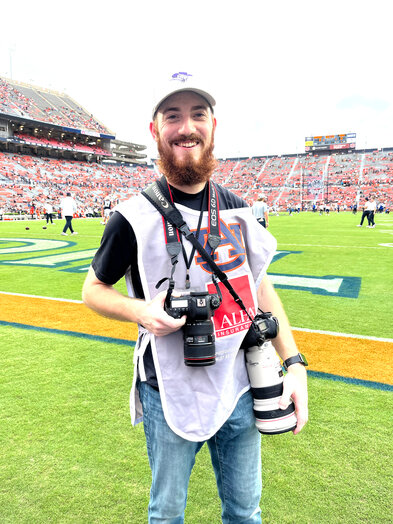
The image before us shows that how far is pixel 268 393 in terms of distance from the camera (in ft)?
4.71

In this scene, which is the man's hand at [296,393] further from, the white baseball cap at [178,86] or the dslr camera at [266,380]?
the white baseball cap at [178,86]

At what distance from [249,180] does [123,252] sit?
239 ft

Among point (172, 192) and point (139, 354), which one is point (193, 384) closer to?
point (139, 354)

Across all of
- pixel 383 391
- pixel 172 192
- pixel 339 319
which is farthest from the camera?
pixel 339 319

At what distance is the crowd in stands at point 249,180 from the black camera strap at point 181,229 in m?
38.6

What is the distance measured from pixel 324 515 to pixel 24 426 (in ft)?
6.79

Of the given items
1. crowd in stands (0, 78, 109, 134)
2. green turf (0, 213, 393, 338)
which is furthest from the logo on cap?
crowd in stands (0, 78, 109, 134)

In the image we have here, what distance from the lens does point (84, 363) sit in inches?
144

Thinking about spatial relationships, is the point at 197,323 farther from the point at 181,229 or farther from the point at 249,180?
the point at 249,180

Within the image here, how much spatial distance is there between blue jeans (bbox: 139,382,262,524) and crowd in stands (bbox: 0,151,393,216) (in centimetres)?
3877

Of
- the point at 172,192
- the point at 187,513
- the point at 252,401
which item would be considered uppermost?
the point at 172,192

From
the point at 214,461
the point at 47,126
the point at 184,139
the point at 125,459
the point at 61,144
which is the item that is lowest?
the point at 125,459

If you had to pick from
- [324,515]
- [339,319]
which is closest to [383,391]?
[324,515]

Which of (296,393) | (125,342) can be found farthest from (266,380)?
(125,342)
